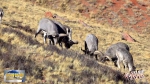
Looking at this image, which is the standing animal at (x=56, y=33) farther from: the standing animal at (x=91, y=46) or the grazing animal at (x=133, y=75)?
the grazing animal at (x=133, y=75)

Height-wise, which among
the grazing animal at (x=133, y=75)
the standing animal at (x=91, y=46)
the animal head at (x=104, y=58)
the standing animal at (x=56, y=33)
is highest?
the standing animal at (x=56, y=33)

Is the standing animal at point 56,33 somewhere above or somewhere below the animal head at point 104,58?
above

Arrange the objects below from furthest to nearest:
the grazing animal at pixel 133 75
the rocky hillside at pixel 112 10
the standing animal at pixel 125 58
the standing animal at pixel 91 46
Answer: the rocky hillside at pixel 112 10, the standing animal at pixel 91 46, the standing animal at pixel 125 58, the grazing animal at pixel 133 75

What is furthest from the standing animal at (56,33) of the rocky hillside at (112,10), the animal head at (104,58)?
the rocky hillside at (112,10)

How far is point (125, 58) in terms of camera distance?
54.5ft

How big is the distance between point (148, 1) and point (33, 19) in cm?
2335

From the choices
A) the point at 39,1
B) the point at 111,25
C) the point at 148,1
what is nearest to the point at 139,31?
the point at 111,25

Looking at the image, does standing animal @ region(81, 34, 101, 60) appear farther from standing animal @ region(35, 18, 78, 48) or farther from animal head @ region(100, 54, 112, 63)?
standing animal @ region(35, 18, 78, 48)

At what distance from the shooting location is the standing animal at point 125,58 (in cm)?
1639

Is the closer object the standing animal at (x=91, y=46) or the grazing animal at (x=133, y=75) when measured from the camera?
the grazing animal at (x=133, y=75)

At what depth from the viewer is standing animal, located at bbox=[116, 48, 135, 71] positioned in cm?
1639

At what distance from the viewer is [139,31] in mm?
42031

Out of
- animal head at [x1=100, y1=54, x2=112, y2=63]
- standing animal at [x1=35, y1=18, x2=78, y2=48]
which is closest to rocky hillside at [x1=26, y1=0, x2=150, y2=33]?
standing animal at [x1=35, y1=18, x2=78, y2=48]

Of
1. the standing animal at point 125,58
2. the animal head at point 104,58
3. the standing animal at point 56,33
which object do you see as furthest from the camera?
the standing animal at point 56,33
